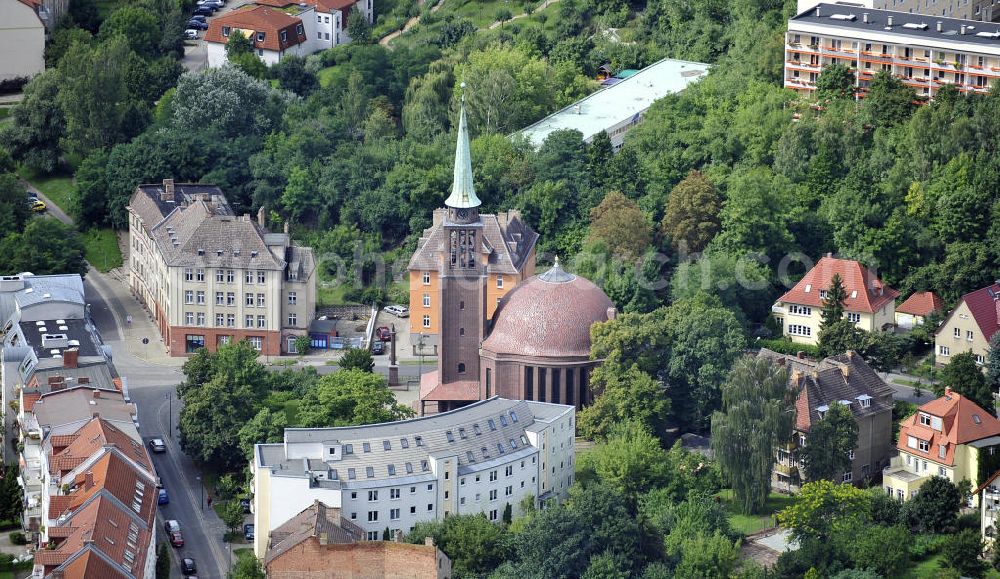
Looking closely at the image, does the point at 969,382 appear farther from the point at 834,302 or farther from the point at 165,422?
the point at 165,422

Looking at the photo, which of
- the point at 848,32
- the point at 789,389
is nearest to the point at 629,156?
the point at 848,32

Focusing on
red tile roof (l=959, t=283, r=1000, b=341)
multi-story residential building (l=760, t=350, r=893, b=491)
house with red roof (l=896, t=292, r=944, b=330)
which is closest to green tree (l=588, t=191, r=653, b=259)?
house with red roof (l=896, t=292, r=944, b=330)

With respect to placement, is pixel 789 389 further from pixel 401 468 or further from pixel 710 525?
pixel 401 468

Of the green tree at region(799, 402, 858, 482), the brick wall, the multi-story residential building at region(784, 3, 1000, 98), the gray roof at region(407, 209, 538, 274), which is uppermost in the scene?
the multi-story residential building at region(784, 3, 1000, 98)

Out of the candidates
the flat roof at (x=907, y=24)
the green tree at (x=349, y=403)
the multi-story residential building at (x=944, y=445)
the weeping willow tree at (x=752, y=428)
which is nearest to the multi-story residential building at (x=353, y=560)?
the green tree at (x=349, y=403)

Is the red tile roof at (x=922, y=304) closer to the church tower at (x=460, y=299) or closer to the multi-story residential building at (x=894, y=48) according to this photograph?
the multi-story residential building at (x=894, y=48)

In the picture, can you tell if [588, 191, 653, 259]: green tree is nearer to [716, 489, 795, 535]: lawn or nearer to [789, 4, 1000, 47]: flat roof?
[789, 4, 1000, 47]: flat roof

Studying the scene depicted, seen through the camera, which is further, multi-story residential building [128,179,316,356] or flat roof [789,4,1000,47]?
flat roof [789,4,1000,47]

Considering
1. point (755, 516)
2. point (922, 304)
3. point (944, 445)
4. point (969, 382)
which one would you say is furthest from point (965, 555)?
point (922, 304)
